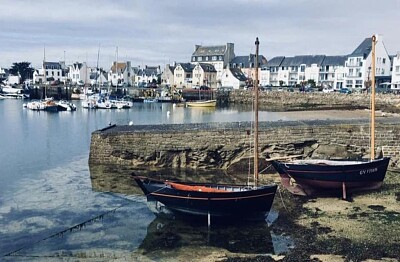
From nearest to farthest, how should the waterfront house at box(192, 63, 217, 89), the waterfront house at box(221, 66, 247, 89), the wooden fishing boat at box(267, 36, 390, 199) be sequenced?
the wooden fishing boat at box(267, 36, 390, 199) < the waterfront house at box(221, 66, 247, 89) < the waterfront house at box(192, 63, 217, 89)

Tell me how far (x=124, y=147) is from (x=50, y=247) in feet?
35.3

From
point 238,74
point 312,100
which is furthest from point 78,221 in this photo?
point 238,74

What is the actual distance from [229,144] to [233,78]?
7847cm

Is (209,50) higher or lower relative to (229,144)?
higher

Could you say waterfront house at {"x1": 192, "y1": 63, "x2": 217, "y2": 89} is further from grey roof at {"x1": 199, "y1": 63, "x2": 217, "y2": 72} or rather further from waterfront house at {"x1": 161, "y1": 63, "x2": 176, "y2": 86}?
waterfront house at {"x1": 161, "y1": 63, "x2": 176, "y2": 86}

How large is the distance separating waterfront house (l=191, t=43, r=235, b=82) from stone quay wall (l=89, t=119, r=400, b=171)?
8411 centimetres

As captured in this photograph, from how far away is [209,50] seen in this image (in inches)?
4405

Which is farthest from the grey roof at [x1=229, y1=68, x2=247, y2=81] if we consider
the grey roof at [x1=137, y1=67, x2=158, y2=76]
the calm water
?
the calm water

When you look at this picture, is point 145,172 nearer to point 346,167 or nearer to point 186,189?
point 186,189

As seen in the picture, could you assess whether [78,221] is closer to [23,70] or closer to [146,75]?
[146,75]

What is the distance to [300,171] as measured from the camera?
1633 centimetres

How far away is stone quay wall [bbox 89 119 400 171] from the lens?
68.9 feet

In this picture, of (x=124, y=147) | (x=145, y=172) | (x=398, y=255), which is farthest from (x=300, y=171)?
(x=124, y=147)

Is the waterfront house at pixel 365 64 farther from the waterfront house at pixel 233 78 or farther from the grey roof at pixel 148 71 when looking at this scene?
the grey roof at pixel 148 71
